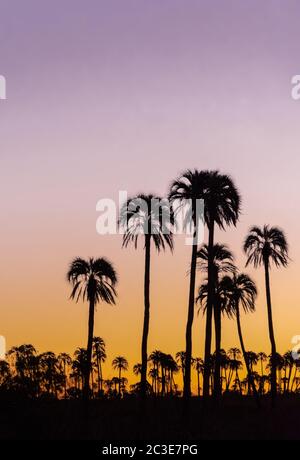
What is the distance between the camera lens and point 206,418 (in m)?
43.5

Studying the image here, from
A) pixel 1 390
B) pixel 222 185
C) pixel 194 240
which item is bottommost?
pixel 1 390

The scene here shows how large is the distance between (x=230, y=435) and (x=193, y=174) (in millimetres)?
16871

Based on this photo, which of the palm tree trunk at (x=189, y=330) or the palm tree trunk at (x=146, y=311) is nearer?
the palm tree trunk at (x=189, y=330)

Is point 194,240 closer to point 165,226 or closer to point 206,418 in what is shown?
point 165,226

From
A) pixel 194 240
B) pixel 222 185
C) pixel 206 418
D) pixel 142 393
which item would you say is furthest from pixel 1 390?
pixel 222 185

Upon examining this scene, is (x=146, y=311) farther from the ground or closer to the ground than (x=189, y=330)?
farther from the ground

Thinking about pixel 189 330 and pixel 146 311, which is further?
pixel 146 311

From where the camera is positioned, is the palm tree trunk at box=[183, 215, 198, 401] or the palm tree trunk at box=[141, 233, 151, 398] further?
the palm tree trunk at box=[141, 233, 151, 398]
